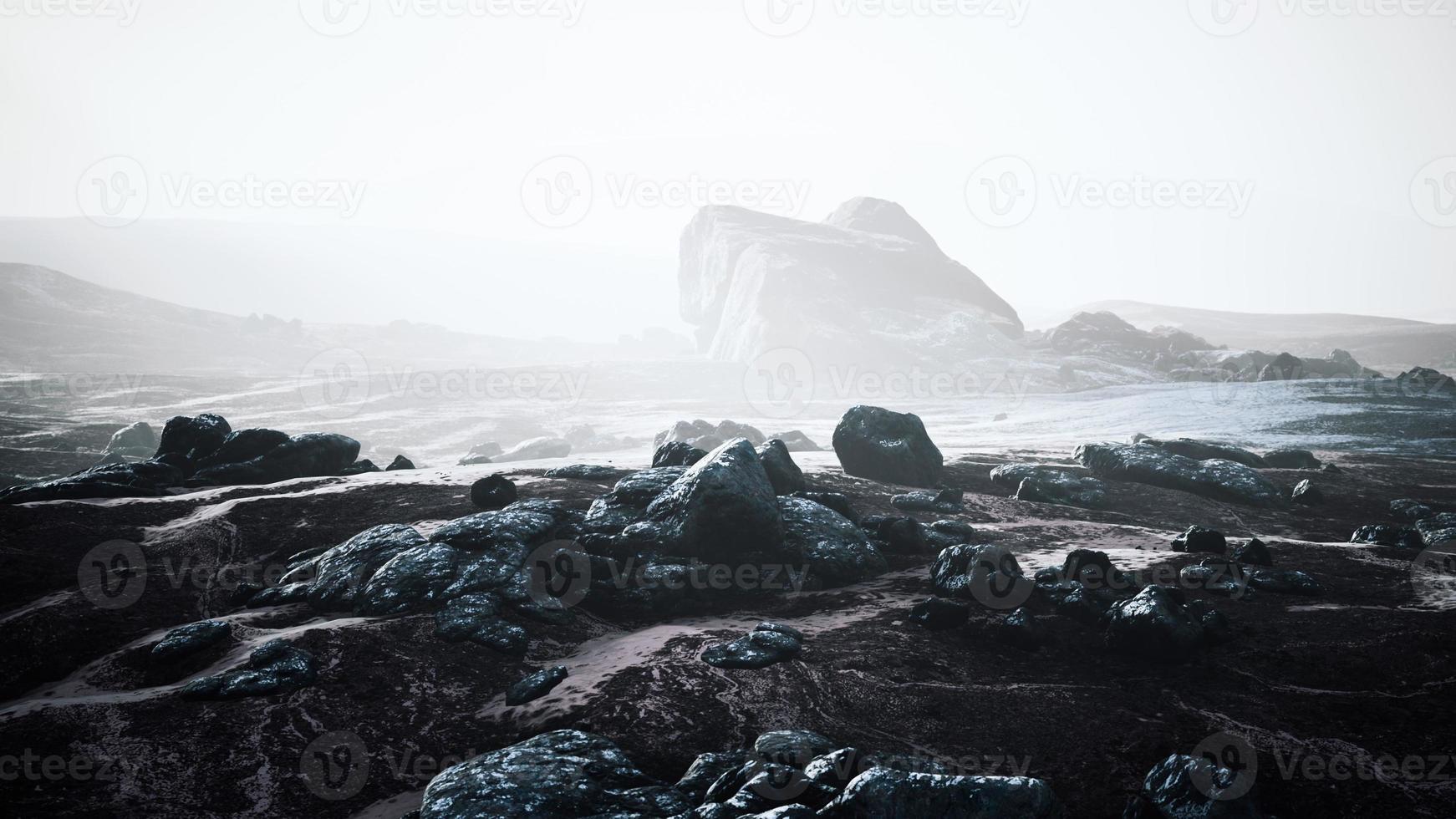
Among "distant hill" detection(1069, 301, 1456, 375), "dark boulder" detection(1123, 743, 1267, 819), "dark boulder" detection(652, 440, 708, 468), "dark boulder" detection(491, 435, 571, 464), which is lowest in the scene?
"dark boulder" detection(491, 435, 571, 464)

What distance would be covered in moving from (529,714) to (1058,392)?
51.6m

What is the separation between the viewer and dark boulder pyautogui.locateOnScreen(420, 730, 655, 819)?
6.01 metres

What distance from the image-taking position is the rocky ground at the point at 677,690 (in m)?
6.70

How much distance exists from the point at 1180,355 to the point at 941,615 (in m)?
62.0

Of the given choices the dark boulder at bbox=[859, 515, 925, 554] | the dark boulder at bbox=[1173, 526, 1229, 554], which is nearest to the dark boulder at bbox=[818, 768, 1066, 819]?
the dark boulder at bbox=[859, 515, 925, 554]

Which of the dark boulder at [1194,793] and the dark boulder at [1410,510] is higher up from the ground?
the dark boulder at [1410,510]

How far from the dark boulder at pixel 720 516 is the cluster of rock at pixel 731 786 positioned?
4.45 metres

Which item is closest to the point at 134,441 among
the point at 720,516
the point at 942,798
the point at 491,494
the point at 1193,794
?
the point at 491,494

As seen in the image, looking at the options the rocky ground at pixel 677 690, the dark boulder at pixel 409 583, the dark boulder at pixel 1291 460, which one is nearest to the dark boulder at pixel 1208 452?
the dark boulder at pixel 1291 460

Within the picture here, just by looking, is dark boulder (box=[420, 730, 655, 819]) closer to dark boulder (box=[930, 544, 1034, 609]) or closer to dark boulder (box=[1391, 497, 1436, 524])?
dark boulder (box=[930, 544, 1034, 609])

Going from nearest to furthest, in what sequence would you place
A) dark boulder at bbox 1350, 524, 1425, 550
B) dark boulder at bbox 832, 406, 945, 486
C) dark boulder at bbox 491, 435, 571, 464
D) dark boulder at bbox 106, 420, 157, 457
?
1. dark boulder at bbox 1350, 524, 1425, 550
2. dark boulder at bbox 832, 406, 945, 486
3. dark boulder at bbox 106, 420, 157, 457
4. dark boulder at bbox 491, 435, 571, 464

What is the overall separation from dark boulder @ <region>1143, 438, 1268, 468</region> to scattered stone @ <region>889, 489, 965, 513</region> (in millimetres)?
8473

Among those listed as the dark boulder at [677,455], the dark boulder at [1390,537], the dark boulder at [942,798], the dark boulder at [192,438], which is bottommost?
the dark boulder at [942,798]

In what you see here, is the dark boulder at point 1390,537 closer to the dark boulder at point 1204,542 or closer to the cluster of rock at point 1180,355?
the dark boulder at point 1204,542
